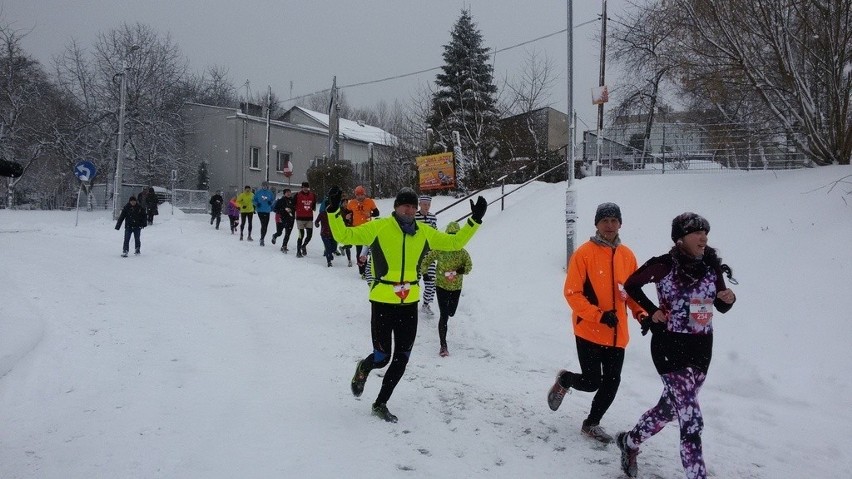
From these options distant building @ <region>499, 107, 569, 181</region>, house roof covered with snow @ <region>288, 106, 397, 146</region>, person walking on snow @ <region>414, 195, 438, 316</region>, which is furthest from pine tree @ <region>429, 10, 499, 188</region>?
person walking on snow @ <region>414, 195, 438, 316</region>

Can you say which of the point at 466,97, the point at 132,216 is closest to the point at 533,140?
the point at 466,97

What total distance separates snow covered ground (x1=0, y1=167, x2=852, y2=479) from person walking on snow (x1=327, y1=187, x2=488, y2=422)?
54 centimetres

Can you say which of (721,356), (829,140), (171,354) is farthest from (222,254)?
(829,140)

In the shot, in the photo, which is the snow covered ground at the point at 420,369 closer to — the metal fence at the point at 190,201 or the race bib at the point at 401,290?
the race bib at the point at 401,290

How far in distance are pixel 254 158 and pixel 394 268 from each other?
3328 cm

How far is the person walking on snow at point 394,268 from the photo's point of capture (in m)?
4.36

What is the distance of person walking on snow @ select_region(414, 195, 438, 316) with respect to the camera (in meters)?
7.74

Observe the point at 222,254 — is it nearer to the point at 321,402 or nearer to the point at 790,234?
the point at 321,402

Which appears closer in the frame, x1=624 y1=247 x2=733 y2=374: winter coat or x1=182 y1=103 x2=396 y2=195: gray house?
x1=624 y1=247 x2=733 y2=374: winter coat

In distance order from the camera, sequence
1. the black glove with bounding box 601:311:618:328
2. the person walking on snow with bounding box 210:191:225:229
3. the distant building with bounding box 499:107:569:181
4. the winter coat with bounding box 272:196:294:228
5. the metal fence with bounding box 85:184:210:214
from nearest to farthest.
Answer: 1. the black glove with bounding box 601:311:618:328
2. the winter coat with bounding box 272:196:294:228
3. the person walking on snow with bounding box 210:191:225:229
4. the distant building with bounding box 499:107:569:181
5. the metal fence with bounding box 85:184:210:214

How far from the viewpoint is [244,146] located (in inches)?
1353

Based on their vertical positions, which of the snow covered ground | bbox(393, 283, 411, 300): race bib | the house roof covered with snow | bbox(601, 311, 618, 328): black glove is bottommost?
the snow covered ground

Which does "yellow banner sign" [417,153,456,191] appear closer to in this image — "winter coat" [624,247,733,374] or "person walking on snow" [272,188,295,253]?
"person walking on snow" [272,188,295,253]

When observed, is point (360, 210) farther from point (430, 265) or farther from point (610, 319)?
point (610, 319)
